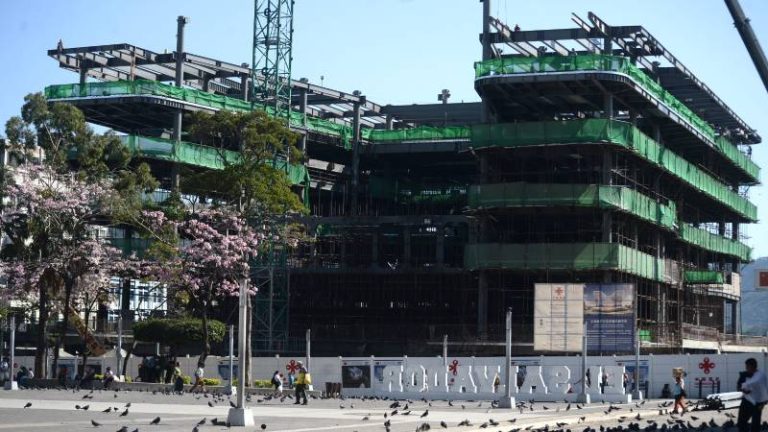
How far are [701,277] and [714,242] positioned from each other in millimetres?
8142

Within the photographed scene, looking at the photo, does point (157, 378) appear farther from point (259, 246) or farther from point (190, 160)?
point (190, 160)

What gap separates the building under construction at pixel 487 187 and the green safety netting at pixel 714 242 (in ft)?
1.37

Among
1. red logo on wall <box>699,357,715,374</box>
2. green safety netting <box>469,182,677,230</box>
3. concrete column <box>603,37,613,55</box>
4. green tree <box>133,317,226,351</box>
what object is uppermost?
concrete column <box>603,37,613,55</box>

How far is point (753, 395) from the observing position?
1064 inches

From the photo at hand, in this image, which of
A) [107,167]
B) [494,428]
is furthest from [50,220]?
[494,428]

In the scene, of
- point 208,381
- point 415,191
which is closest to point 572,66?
point 415,191

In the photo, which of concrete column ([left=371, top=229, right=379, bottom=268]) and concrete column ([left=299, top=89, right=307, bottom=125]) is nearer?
concrete column ([left=371, top=229, right=379, bottom=268])

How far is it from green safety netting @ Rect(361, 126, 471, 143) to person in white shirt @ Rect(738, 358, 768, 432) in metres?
68.5

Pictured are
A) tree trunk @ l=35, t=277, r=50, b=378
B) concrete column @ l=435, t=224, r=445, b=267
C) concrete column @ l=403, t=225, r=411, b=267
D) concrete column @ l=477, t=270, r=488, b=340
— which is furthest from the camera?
concrete column @ l=403, t=225, r=411, b=267

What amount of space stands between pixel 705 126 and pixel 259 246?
42484mm

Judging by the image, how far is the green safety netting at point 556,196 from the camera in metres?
80.9

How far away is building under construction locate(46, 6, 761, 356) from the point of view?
81812 mm

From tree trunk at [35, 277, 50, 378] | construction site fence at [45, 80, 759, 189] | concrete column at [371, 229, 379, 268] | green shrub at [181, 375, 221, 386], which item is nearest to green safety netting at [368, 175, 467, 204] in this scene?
construction site fence at [45, 80, 759, 189]

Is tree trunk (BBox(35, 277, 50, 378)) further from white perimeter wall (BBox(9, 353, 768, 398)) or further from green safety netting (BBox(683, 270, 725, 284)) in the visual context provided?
green safety netting (BBox(683, 270, 725, 284))
